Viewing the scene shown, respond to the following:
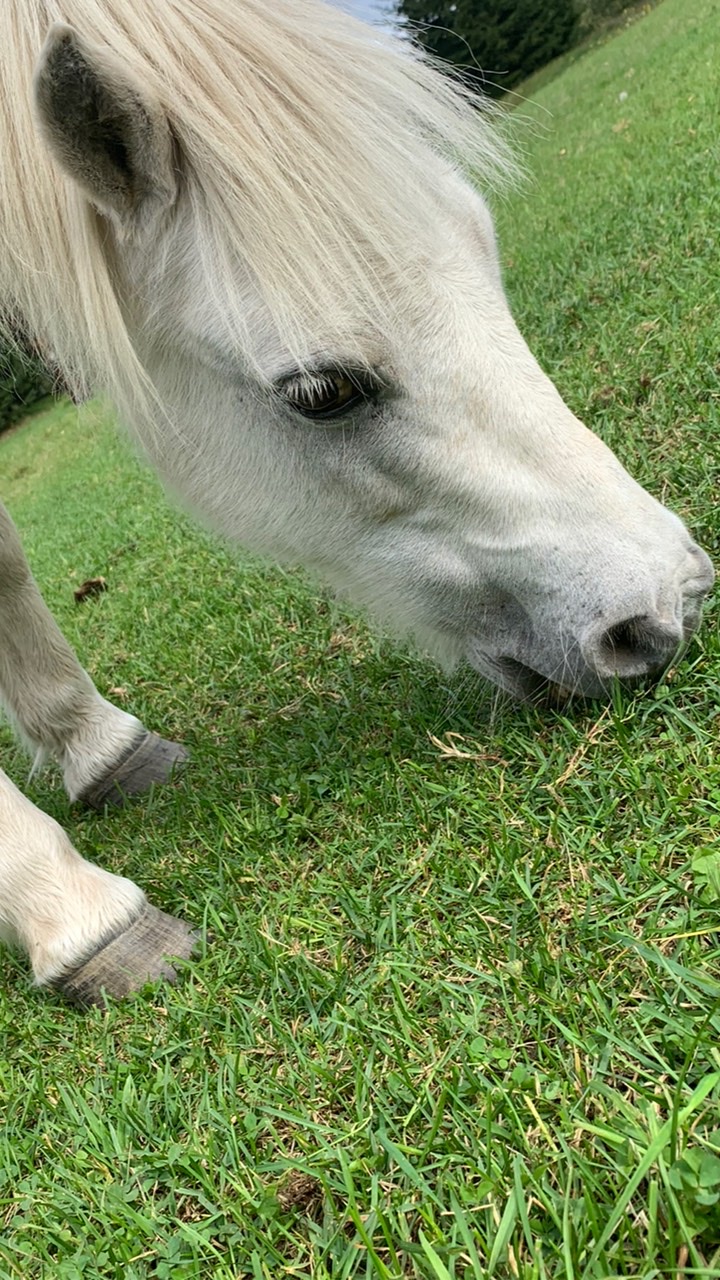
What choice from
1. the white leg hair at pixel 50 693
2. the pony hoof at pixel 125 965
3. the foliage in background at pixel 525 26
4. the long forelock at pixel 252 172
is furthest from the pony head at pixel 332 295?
the foliage in background at pixel 525 26

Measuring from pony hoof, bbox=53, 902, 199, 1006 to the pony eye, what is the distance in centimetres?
109

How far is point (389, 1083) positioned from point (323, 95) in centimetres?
164

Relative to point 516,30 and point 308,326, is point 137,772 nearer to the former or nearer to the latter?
point 308,326

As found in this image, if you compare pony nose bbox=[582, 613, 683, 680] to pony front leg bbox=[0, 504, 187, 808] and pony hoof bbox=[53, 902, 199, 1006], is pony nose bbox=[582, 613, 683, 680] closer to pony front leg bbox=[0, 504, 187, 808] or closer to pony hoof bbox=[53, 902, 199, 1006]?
pony hoof bbox=[53, 902, 199, 1006]

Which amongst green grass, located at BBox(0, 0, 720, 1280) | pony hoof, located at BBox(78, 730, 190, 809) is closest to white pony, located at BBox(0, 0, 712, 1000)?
green grass, located at BBox(0, 0, 720, 1280)

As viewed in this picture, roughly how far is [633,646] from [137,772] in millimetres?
1621

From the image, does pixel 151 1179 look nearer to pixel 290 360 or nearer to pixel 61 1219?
pixel 61 1219

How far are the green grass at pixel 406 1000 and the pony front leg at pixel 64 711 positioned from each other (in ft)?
0.48

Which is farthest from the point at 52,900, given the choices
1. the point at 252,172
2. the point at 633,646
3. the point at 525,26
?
the point at 525,26

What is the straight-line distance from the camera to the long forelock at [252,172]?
1530 millimetres

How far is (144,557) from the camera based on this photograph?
186 inches

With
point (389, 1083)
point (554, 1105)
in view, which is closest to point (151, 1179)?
point (389, 1083)

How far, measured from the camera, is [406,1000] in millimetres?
1386

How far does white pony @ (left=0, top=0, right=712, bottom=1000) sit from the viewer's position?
1530mm
